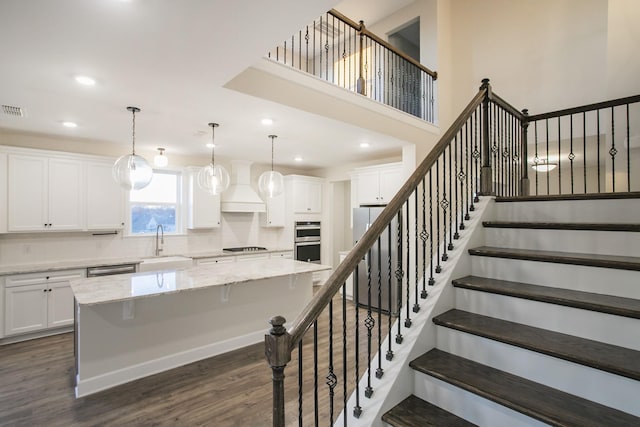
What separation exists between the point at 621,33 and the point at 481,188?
354cm

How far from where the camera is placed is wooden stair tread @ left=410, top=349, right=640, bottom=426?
119 cm

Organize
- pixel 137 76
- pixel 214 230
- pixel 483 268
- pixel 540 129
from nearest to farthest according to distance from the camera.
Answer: pixel 483 268
pixel 137 76
pixel 540 129
pixel 214 230

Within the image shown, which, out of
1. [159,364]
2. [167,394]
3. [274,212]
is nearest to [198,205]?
[274,212]

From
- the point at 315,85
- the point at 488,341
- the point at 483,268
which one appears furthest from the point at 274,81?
the point at 488,341

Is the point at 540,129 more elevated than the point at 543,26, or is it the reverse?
the point at 543,26

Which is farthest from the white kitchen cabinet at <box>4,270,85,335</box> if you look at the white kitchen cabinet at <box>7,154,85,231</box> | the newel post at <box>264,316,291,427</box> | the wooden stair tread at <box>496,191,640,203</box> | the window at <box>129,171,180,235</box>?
the wooden stair tread at <box>496,191,640,203</box>

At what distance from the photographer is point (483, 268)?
81.4 inches

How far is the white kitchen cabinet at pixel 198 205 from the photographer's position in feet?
19.1

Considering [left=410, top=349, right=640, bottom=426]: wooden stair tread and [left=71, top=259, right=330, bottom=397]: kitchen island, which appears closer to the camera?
[left=410, top=349, right=640, bottom=426]: wooden stair tread

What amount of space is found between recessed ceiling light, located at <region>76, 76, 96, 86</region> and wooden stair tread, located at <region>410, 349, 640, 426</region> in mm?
3268

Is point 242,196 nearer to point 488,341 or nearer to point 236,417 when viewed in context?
point 236,417

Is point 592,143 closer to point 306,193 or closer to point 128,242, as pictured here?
point 306,193

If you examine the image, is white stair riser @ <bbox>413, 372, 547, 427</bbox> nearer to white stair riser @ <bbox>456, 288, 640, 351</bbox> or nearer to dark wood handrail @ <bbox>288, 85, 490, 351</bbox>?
white stair riser @ <bbox>456, 288, 640, 351</bbox>

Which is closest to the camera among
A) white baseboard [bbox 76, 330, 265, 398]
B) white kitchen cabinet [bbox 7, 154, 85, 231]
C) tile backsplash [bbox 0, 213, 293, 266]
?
white baseboard [bbox 76, 330, 265, 398]
